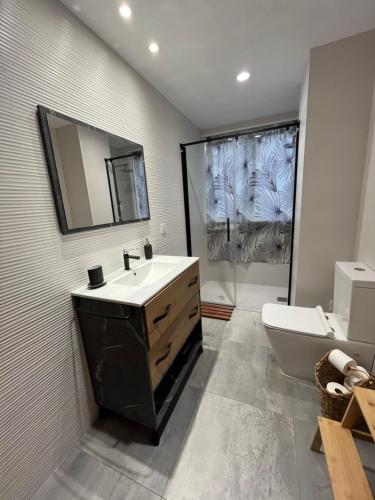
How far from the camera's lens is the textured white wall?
0.87 metres

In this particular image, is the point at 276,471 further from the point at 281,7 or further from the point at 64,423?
the point at 281,7

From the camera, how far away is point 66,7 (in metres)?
1.07

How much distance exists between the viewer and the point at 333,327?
4.71ft

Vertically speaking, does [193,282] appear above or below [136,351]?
above

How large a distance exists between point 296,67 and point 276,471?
2.72 meters

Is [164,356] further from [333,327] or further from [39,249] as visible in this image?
[333,327]

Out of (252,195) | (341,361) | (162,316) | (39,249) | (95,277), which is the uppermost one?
(252,195)

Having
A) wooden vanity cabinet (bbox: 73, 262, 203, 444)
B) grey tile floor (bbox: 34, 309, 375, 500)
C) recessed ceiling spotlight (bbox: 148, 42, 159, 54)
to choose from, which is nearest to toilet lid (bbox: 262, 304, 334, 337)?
grey tile floor (bbox: 34, 309, 375, 500)

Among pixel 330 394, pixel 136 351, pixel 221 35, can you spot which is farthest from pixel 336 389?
pixel 221 35

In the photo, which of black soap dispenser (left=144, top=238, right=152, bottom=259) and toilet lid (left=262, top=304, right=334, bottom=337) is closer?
toilet lid (left=262, top=304, right=334, bottom=337)

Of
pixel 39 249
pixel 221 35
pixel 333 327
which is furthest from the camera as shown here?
pixel 333 327

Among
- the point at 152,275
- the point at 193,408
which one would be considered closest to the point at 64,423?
the point at 193,408

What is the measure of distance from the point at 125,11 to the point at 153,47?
0.96 feet

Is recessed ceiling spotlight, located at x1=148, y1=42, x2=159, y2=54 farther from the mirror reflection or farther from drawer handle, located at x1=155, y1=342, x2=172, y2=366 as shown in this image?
drawer handle, located at x1=155, y1=342, x2=172, y2=366
